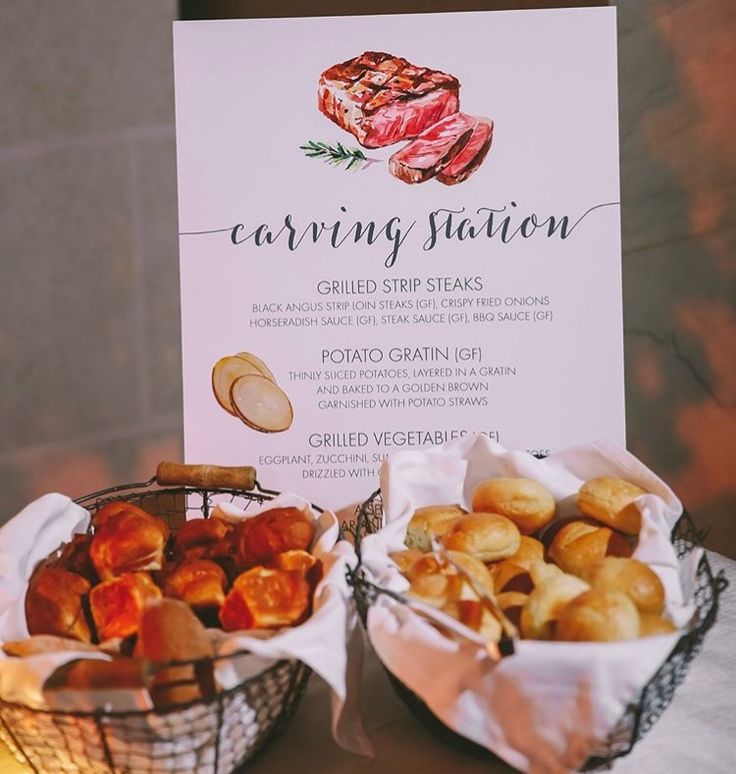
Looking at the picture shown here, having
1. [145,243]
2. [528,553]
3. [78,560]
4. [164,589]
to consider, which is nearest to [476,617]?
[528,553]

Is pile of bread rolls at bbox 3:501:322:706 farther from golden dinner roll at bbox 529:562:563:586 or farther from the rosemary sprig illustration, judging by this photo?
the rosemary sprig illustration

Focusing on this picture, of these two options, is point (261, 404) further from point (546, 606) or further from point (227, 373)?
point (546, 606)

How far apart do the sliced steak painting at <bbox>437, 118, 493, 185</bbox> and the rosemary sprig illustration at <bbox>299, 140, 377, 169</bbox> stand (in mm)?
103

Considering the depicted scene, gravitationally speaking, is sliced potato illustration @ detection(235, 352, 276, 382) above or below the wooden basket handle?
above

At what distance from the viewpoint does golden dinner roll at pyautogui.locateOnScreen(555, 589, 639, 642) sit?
2.28ft

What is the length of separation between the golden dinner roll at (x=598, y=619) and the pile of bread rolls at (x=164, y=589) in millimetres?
241

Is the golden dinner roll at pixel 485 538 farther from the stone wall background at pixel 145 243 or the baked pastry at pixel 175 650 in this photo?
the stone wall background at pixel 145 243

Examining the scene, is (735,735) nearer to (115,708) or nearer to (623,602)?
(623,602)

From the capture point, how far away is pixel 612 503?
0.92 meters

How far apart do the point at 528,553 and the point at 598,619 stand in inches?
7.8

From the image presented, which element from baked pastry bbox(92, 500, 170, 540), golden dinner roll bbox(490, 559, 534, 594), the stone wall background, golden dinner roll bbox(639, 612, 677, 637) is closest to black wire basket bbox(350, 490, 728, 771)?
golden dinner roll bbox(639, 612, 677, 637)

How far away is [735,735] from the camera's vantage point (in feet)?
2.79

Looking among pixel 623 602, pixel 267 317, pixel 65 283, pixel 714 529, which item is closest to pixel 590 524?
pixel 623 602

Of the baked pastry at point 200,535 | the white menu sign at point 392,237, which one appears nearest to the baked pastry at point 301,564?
the baked pastry at point 200,535
